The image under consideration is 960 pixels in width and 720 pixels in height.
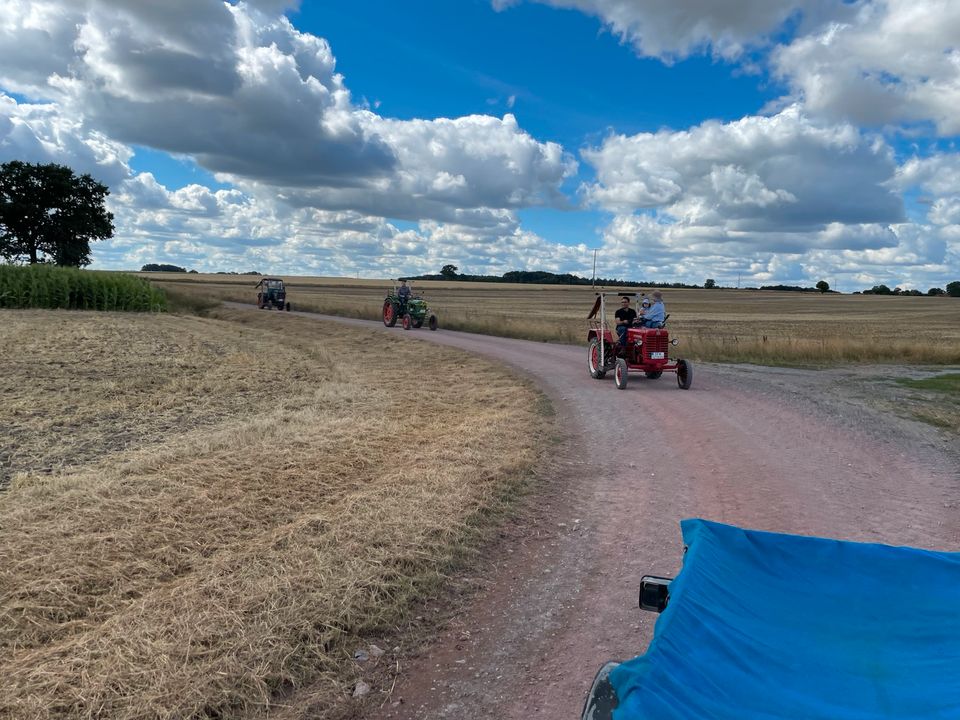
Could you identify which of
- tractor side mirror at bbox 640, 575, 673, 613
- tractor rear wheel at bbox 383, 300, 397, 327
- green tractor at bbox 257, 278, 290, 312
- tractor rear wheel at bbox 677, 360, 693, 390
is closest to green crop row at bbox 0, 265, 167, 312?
green tractor at bbox 257, 278, 290, 312

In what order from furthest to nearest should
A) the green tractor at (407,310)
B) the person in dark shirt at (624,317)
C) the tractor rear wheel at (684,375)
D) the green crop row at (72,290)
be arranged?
1. the green crop row at (72,290)
2. the green tractor at (407,310)
3. the person in dark shirt at (624,317)
4. the tractor rear wheel at (684,375)

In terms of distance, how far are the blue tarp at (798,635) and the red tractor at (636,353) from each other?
10.1 m

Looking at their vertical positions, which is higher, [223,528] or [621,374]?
[621,374]

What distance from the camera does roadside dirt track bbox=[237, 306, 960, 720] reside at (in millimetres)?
3436

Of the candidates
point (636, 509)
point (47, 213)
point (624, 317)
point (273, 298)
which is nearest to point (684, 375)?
point (624, 317)

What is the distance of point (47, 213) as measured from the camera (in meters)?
46.9

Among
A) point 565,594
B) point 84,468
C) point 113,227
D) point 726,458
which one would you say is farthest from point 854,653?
point 113,227

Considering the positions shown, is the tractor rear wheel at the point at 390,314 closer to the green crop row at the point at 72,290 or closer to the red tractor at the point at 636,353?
the green crop row at the point at 72,290

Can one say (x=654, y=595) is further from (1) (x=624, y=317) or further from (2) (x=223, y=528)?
(1) (x=624, y=317)

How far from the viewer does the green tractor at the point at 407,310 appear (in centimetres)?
2827

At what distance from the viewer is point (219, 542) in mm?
4961

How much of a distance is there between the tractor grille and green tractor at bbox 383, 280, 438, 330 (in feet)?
50.7

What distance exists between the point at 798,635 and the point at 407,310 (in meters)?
26.3

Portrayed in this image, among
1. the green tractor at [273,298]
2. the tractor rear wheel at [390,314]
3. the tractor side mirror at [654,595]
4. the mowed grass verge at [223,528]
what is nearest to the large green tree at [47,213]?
the green tractor at [273,298]
